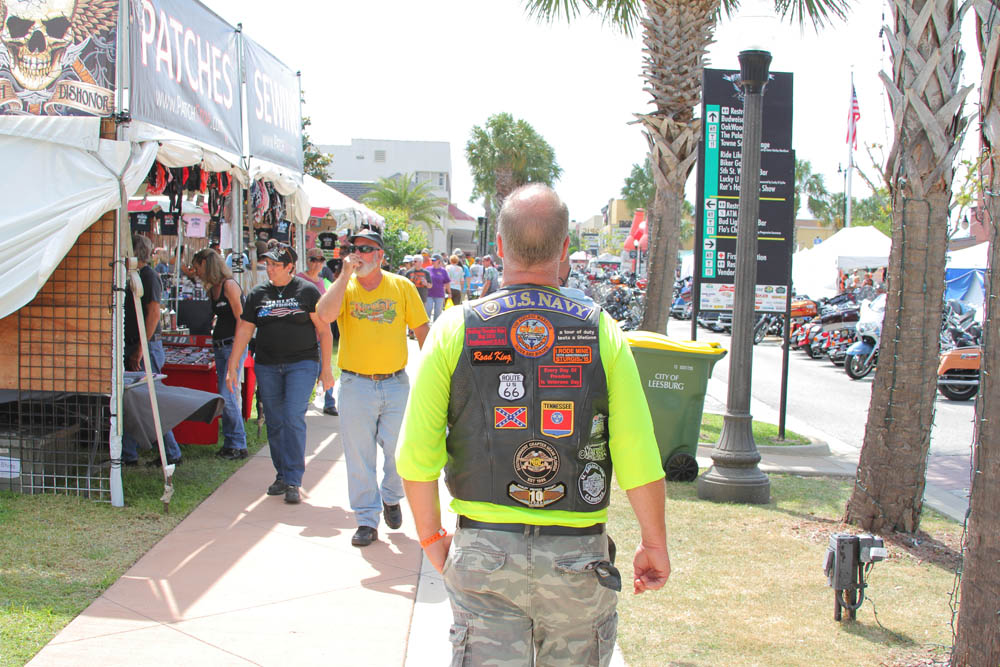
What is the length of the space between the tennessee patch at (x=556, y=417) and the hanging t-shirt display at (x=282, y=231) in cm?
1003

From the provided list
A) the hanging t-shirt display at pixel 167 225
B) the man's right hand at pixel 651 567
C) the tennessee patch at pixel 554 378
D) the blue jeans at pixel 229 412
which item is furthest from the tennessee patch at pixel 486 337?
the hanging t-shirt display at pixel 167 225

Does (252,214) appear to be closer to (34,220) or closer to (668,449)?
(34,220)

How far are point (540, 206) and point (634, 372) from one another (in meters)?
0.52

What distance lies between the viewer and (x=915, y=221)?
5.64 m

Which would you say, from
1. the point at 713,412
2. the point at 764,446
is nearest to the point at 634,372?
the point at 764,446

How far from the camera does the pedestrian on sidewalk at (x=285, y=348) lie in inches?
250

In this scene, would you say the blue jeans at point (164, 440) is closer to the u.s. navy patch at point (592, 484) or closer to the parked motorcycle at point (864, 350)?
the u.s. navy patch at point (592, 484)

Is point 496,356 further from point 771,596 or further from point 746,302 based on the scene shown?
point 746,302

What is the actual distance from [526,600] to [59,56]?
17.3ft

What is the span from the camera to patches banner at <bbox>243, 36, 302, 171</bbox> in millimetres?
9086

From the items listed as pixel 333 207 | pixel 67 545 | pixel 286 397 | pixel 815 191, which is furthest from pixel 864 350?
pixel 815 191

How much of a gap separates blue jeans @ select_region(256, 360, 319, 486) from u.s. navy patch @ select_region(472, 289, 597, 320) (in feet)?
14.0

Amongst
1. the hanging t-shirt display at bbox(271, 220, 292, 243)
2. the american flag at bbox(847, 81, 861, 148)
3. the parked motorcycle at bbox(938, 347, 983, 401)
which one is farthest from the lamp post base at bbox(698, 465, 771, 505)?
the american flag at bbox(847, 81, 861, 148)

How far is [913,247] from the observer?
5.65 metres
